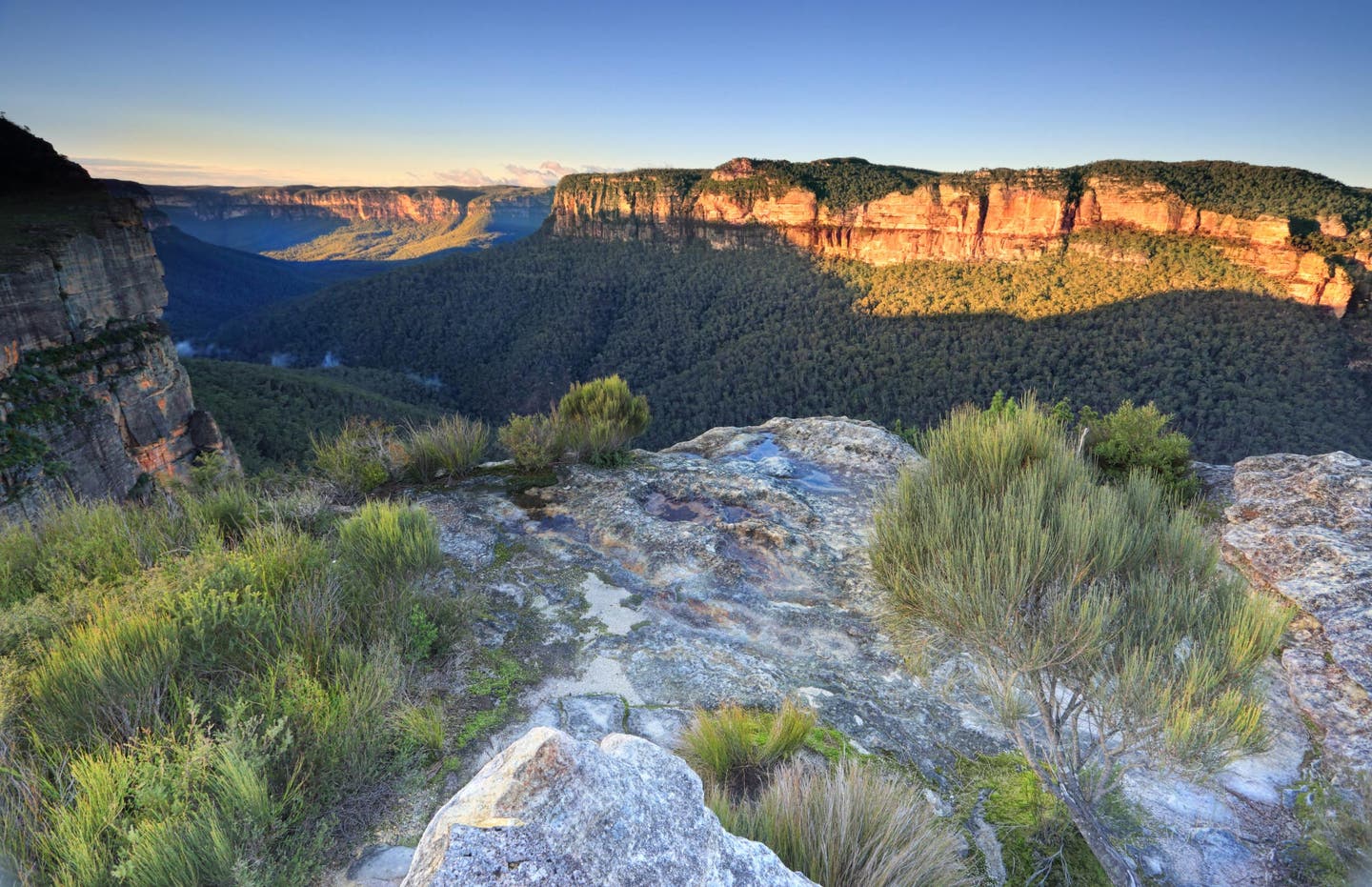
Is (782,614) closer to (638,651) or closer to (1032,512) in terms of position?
(638,651)

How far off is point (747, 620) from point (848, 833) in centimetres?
212

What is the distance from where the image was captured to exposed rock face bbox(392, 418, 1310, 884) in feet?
8.05

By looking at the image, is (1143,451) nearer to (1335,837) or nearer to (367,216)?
(1335,837)

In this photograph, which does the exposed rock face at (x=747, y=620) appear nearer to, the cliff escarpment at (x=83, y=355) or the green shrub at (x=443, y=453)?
the green shrub at (x=443, y=453)

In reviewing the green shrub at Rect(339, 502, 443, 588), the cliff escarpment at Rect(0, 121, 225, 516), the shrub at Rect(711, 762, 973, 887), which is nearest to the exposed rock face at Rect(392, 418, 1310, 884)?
the green shrub at Rect(339, 502, 443, 588)

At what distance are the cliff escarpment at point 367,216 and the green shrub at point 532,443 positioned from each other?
158 meters

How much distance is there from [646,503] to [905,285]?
1897 inches

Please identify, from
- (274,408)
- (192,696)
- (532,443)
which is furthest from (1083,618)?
(274,408)

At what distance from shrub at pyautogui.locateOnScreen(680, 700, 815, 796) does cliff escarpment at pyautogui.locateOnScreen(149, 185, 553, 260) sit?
534ft

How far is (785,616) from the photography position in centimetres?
385

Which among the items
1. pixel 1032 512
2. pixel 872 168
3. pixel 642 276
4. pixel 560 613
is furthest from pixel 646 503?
pixel 872 168

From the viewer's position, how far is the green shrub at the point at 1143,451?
541 cm

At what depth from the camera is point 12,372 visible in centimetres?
1352

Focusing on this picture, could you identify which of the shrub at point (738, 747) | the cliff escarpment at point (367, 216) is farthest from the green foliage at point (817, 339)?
the cliff escarpment at point (367, 216)
